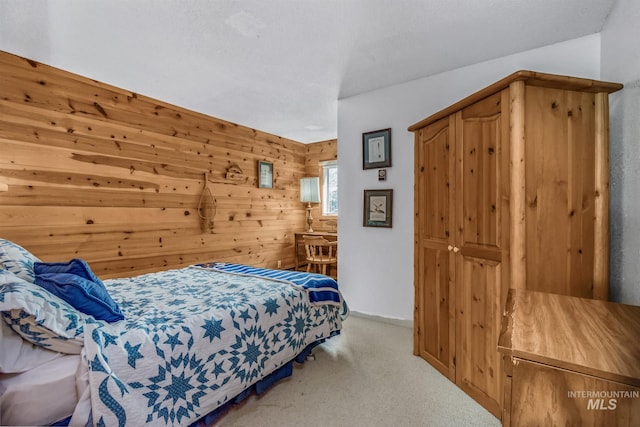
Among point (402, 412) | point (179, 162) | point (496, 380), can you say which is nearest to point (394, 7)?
point (496, 380)

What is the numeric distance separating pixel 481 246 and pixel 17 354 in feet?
7.55

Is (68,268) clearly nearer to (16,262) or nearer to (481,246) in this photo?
(16,262)

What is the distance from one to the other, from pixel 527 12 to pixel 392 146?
1.44m

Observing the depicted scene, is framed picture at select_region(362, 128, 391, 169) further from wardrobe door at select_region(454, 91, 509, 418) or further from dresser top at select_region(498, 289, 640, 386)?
dresser top at select_region(498, 289, 640, 386)

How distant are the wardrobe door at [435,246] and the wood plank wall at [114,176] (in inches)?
108

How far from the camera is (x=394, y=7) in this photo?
1842 mm

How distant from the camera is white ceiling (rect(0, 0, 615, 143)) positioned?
185 cm

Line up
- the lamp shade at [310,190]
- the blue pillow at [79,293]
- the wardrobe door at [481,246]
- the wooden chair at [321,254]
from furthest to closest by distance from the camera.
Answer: the lamp shade at [310,190]
the wooden chair at [321,254]
the wardrobe door at [481,246]
the blue pillow at [79,293]

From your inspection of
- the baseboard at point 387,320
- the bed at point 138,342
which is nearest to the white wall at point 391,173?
the baseboard at point 387,320

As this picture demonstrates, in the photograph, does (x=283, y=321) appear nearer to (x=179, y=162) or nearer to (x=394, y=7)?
(x=394, y=7)

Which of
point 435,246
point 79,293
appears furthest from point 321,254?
point 79,293

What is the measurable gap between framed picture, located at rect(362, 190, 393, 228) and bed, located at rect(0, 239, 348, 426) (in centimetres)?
126

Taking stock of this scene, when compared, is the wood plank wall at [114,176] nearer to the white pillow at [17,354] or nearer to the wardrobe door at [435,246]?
the white pillow at [17,354]

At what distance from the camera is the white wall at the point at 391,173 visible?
258 cm
